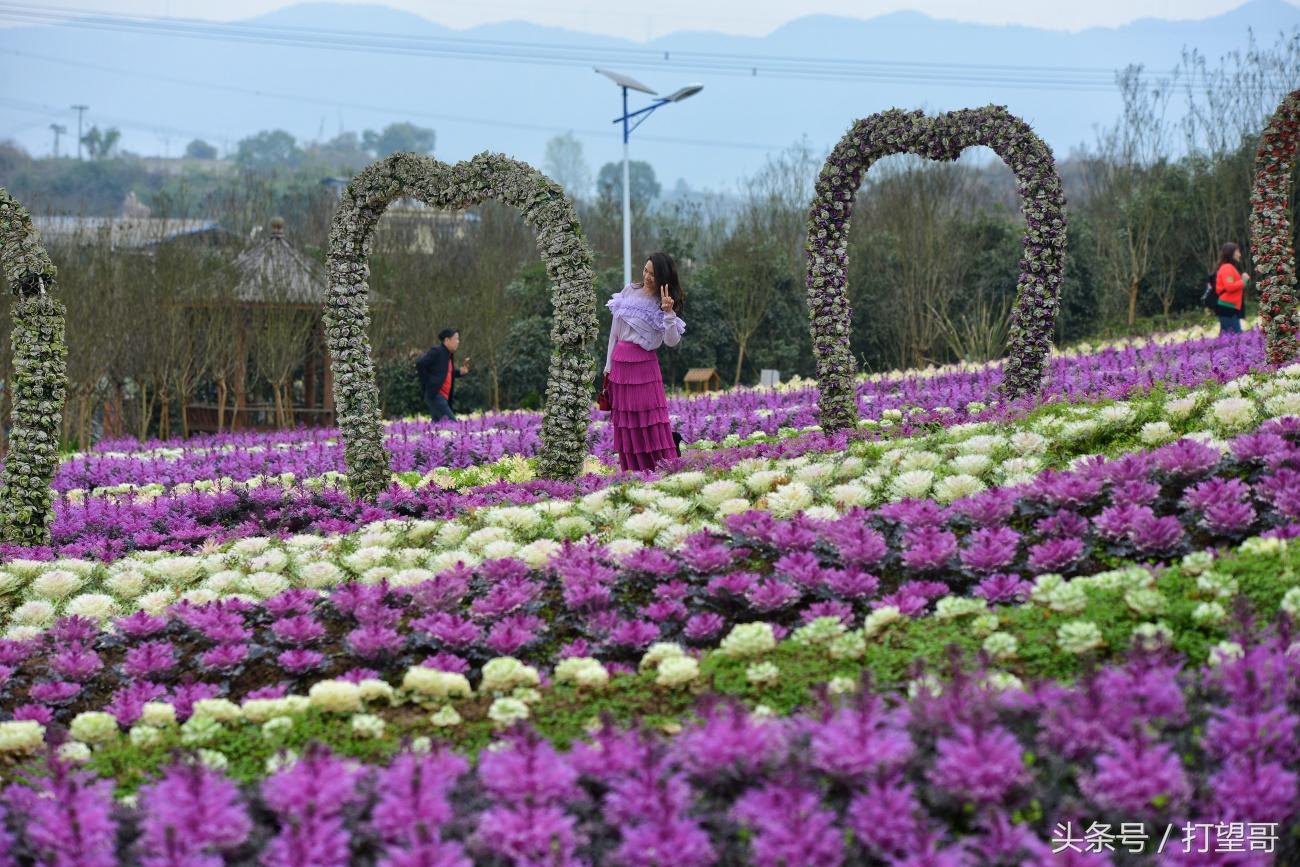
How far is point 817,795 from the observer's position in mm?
3846

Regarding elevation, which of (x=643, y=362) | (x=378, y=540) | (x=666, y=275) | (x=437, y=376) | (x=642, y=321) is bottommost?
(x=378, y=540)

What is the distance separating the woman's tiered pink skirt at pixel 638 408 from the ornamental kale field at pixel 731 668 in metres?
1.20

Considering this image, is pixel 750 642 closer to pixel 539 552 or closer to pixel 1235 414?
pixel 539 552

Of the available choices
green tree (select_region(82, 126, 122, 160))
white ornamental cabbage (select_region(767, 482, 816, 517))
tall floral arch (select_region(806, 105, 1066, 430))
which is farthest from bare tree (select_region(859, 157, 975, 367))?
green tree (select_region(82, 126, 122, 160))

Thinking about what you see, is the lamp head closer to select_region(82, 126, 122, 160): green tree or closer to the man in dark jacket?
the man in dark jacket

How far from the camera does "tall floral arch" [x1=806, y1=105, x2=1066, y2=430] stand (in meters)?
11.9

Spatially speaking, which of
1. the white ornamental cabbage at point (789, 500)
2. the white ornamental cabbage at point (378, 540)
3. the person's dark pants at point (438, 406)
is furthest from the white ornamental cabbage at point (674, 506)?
the person's dark pants at point (438, 406)

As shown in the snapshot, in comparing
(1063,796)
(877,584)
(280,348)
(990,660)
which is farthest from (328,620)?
(280,348)

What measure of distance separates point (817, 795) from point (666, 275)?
22.9 ft

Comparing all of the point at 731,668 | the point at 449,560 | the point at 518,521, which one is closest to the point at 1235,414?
the point at 731,668

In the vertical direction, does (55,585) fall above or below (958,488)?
below

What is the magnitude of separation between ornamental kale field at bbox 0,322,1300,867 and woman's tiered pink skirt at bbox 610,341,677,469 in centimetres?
120

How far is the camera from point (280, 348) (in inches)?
1075

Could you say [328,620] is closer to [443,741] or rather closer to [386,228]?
[443,741]
